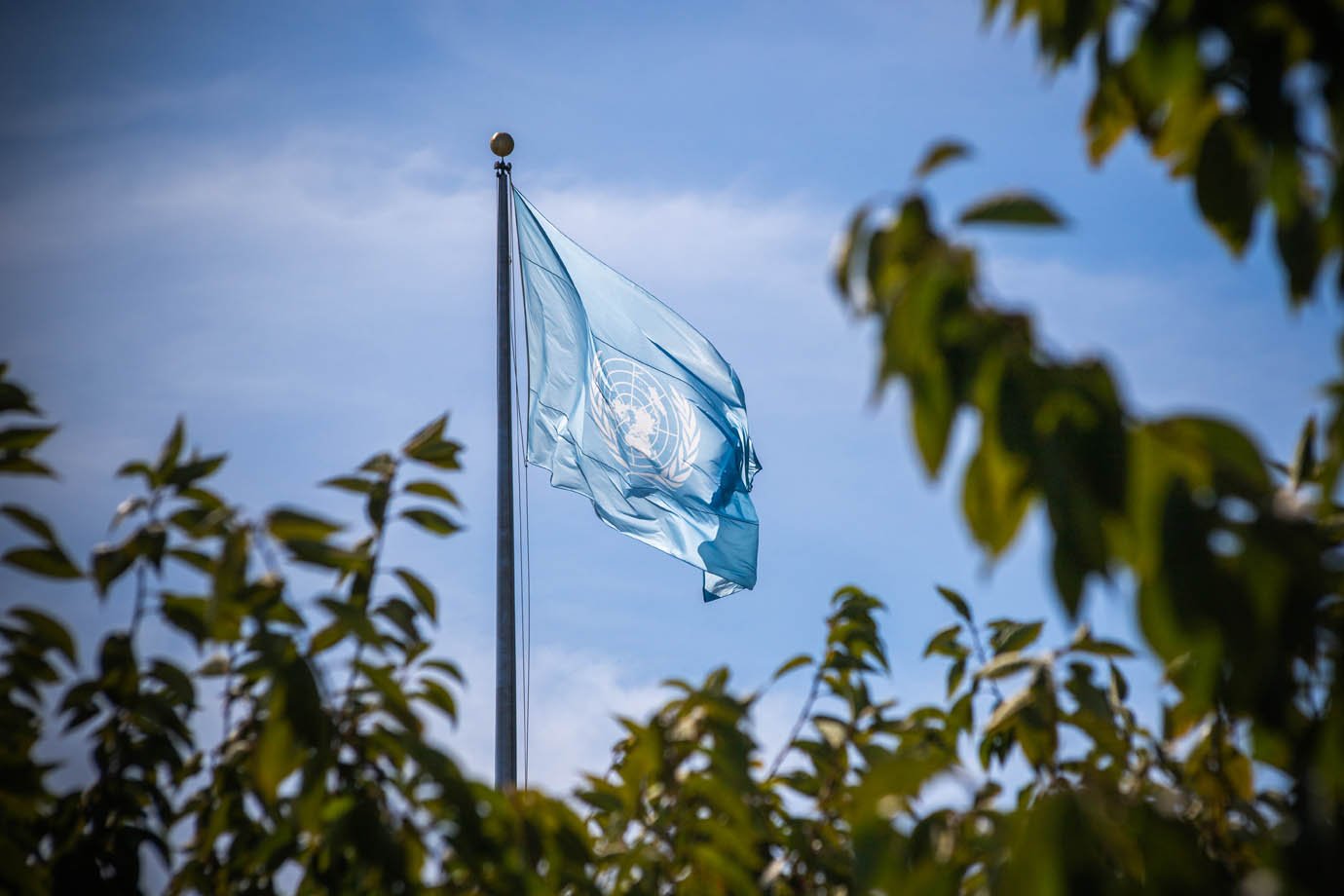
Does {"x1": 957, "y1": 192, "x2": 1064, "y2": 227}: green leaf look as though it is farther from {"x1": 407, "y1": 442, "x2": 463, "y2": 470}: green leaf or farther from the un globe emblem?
the un globe emblem

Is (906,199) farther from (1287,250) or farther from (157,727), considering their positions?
(157,727)

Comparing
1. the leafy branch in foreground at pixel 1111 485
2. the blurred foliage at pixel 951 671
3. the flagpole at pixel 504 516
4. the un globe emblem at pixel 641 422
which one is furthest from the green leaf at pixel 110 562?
the un globe emblem at pixel 641 422

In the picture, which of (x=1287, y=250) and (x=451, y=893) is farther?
(x=451, y=893)

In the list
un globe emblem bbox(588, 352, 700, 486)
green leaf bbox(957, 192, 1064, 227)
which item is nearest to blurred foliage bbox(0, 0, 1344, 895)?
green leaf bbox(957, 192, 1064, 227)

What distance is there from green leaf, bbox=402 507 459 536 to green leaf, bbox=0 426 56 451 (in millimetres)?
700

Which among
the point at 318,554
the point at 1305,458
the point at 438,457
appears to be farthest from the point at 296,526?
the point at 1305,458

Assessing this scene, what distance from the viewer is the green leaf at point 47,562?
217 cm

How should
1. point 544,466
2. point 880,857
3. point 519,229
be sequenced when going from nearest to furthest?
point 880,857, point 544,466, point 519,229

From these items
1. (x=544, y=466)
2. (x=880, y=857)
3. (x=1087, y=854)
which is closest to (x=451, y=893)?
(x=880, y=857)

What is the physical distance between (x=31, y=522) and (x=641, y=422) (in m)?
10.0

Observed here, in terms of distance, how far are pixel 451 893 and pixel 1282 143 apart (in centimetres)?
186

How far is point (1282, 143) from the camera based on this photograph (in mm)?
1543

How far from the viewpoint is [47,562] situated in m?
2.19

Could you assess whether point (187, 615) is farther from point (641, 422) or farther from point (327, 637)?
point (641, 422)
